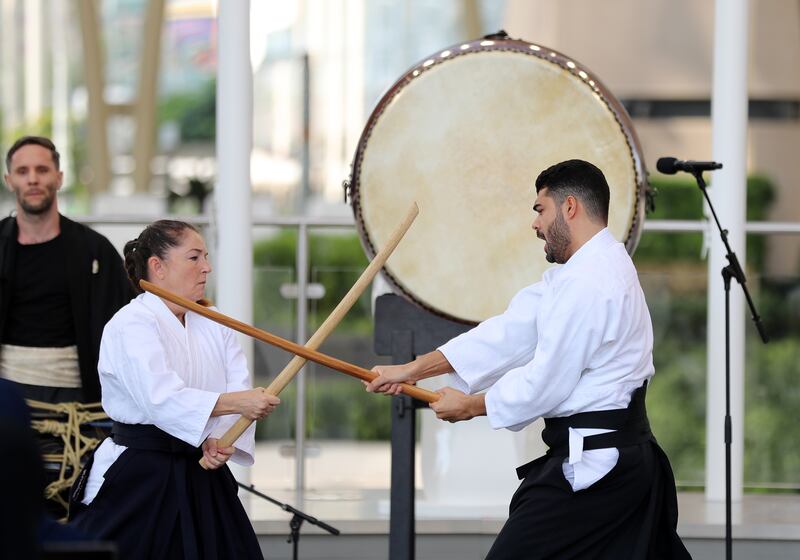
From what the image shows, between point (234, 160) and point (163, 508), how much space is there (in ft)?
6.02

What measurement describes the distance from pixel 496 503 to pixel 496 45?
1880mm

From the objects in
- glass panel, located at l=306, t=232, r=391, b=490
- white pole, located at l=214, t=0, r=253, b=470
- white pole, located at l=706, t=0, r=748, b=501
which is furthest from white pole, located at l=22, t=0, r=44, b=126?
white pole, located at l=706, t=0, r=748, b=501

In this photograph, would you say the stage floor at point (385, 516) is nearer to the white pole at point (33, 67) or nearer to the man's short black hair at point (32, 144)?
the man's short black hair at point (32, 144)

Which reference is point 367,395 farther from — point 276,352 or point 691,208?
point 691,208

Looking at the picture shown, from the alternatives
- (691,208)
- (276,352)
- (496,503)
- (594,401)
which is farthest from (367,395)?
(691,208)

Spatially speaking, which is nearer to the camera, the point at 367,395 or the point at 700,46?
the point at 367,395

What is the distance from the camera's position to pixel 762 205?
9.99 meters

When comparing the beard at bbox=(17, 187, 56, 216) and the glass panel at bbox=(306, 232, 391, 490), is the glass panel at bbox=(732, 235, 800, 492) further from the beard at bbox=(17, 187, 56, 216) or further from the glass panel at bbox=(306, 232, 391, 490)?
the beard at bbox=(17, 187, 56, 216)

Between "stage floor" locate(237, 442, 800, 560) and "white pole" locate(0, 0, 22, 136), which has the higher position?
"white pole" locate(0, 0, 22, 136)

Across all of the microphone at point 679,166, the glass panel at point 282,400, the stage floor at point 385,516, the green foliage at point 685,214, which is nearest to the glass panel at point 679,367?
the stage floor at point 385,516

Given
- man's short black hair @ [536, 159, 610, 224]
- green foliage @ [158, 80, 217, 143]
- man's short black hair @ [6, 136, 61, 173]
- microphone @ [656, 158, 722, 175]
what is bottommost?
man's short black hair @ [536, 159, 610, 224]

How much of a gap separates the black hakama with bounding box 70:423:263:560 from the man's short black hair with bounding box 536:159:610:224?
0.99 meters

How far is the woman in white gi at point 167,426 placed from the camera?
115 inches

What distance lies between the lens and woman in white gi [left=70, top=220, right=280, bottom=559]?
9.62ft
